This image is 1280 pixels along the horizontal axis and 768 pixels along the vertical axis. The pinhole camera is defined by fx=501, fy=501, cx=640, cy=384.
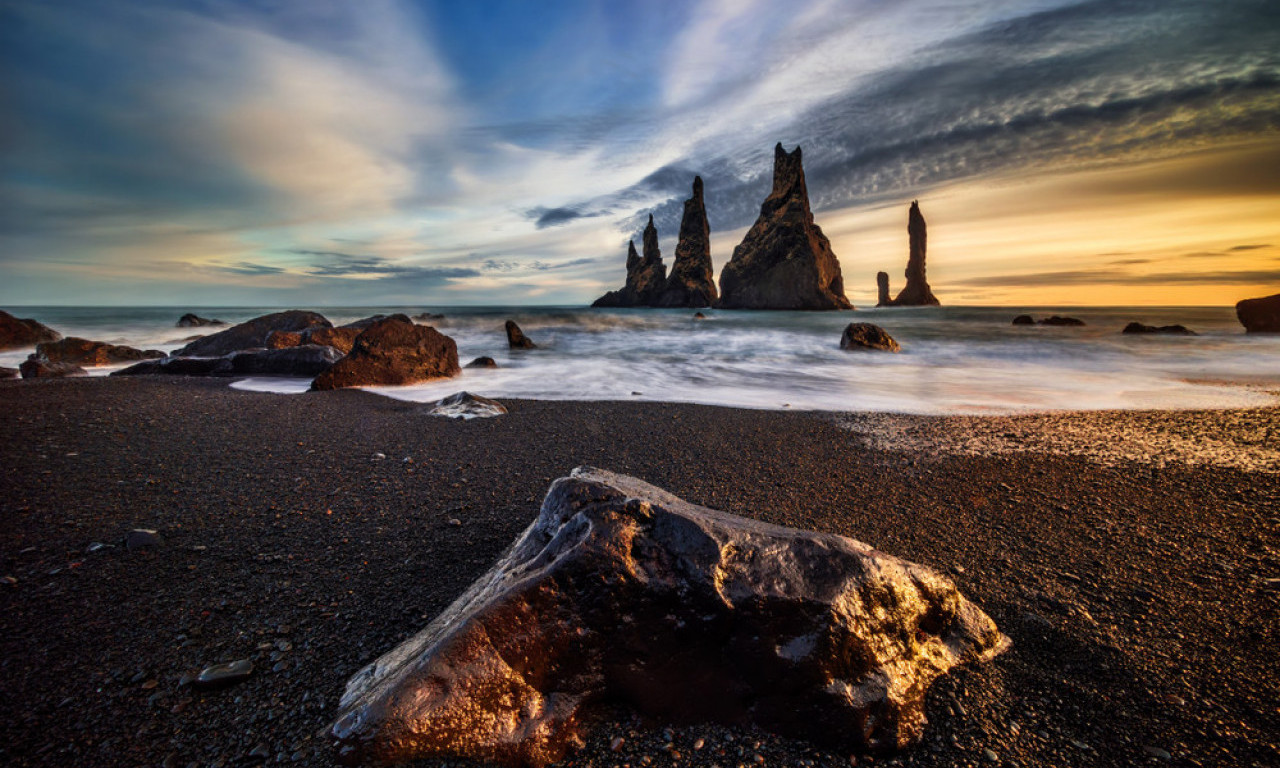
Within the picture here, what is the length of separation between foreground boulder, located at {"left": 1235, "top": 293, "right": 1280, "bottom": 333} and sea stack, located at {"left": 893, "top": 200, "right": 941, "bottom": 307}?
77.6m

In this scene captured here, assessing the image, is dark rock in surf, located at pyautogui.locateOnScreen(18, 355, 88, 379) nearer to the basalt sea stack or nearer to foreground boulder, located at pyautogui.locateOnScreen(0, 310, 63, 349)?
foreground boulder, located at pyautogui.locateOnScreen(0, 310, 63, 349)

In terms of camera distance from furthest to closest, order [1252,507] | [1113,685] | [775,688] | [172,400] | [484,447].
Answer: [172,400] → [484,447] → [1252,507] → [1113,685] → [775,688]

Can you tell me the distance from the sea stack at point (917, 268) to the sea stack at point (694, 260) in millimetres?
40459

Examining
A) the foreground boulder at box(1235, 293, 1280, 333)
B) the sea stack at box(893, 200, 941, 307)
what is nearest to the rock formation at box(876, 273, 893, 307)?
the sea stack at box(893, 200, 941, 307)

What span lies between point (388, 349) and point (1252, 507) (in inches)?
391

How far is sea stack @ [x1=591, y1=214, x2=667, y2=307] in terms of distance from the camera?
294 feet

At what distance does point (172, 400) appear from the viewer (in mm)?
5867

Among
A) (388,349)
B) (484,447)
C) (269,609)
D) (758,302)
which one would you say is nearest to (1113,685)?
(269,609)

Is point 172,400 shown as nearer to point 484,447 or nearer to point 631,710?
point 484,447

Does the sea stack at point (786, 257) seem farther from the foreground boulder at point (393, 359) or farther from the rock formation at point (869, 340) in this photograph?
the foreground boulder at point (393, 359)

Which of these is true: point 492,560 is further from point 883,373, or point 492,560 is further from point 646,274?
point 646,274

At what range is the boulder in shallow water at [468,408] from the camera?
564 cm

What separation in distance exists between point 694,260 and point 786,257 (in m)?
21.0

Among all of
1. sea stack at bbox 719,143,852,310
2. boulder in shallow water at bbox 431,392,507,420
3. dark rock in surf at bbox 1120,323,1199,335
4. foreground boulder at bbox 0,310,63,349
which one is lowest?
dark rock in surf at bbox 1120,323,1199,335
